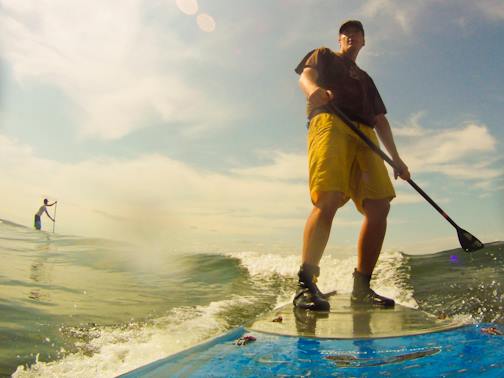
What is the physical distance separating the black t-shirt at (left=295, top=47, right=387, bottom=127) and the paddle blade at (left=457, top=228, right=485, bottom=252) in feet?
4.98

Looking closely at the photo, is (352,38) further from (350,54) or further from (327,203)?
(327,203)

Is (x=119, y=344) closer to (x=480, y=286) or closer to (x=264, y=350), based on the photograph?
(x=264, y=350)

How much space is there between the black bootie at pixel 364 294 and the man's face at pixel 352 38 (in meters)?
2.06

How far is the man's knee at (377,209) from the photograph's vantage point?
10.9 ft

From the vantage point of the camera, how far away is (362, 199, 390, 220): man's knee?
3320 millimetres

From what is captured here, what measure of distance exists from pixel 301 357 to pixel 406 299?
2.67 meters

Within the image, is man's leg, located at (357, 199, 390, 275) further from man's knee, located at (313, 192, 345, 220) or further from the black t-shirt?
the black t-shirt

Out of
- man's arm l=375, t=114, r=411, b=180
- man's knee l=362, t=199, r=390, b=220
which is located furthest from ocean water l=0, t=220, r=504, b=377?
man's arm l=375, t=114, r=411, b=180

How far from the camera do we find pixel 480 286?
4012 mm

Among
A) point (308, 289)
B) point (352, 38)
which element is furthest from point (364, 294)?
point (352, 38)

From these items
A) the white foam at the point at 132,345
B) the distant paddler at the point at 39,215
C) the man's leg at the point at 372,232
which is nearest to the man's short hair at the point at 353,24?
the man's leg at the point at 372,232

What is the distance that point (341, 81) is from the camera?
3.40 meters

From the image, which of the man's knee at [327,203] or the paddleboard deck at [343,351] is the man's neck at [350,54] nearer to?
the man's knee at [327,203]

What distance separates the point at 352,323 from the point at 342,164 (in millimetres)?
1234
